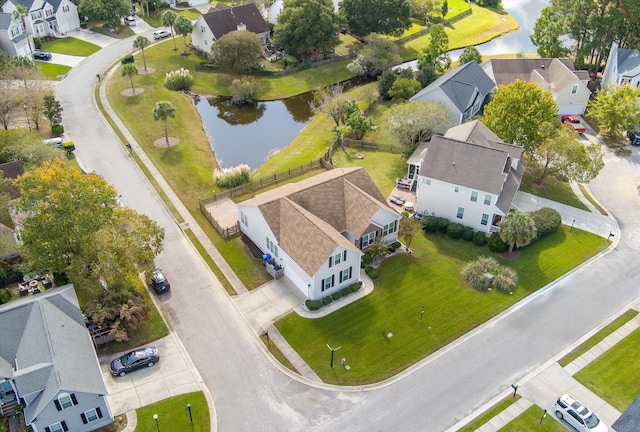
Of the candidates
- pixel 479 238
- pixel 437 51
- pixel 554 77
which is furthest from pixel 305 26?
pixel 479 238

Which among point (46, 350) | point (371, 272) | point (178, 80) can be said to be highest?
point (178, 80)

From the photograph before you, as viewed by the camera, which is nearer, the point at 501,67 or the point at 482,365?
the point at 482,365

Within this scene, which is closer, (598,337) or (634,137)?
(598,337)

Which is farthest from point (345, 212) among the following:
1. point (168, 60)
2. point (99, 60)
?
point (99, 60)

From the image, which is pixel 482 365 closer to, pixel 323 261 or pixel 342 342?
pixel 342 342

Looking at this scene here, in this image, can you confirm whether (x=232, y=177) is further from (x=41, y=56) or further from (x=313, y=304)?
(x=41, y=56)

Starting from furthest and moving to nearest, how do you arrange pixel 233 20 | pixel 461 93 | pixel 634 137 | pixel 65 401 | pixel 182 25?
1. pixel 233 20
2. pixel 182 25
3. pixel 461 93
4. pixel 634 137
5. pixel 65 401

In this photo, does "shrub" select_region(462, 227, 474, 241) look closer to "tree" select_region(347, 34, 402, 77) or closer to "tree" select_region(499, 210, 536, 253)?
"tree" select_region(499, 210, 536, 253)
